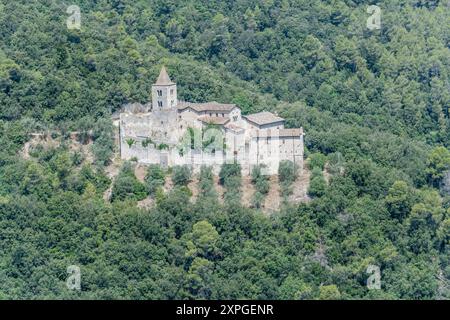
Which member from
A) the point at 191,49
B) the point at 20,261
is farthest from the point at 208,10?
the point at 20,261

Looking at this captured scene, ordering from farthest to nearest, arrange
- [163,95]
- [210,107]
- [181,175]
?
[163,95] → [210,107] → [181,175]

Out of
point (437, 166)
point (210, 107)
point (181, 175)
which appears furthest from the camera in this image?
Result: point (437, 166)

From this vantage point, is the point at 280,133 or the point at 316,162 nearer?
the point at 280,133

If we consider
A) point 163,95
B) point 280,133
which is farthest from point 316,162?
point 163,95

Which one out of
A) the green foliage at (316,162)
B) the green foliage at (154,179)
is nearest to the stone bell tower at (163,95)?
the green foliage at (154,179)

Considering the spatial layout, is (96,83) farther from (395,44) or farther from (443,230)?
(395,44)

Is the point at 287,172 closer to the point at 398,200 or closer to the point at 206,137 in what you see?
the point at 206,137

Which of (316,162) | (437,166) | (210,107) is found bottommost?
(437,166)
